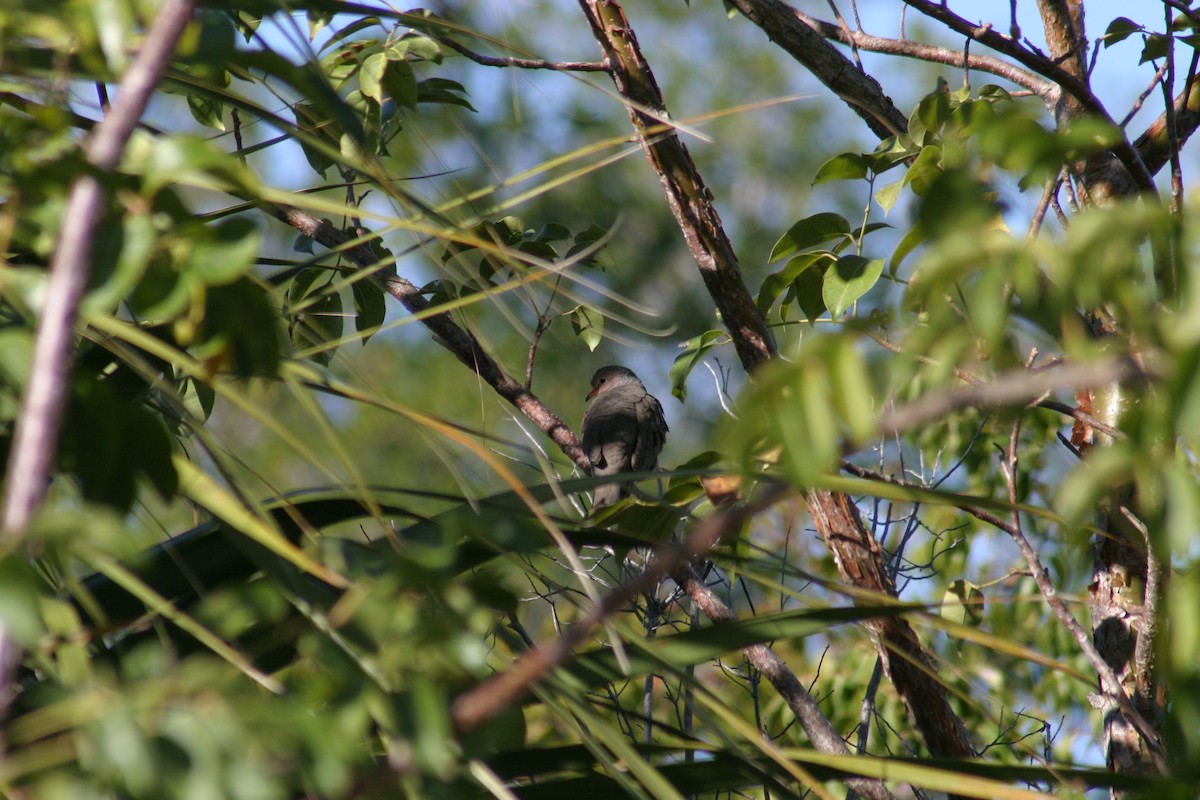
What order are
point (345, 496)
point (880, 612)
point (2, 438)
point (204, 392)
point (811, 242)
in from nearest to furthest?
point (2, 438), point (880, 612), point (345, 496), point (204, 392), point (811, 242)

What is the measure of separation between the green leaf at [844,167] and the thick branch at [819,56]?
0.88ft

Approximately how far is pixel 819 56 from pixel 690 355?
2.44 feet

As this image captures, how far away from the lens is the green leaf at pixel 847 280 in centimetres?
202

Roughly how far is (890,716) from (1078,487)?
13.6 feet

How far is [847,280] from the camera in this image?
2.07 meters

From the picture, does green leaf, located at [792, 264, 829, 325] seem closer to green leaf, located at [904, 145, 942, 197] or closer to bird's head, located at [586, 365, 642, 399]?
green leaf, located at [904, 145, 942, 197]

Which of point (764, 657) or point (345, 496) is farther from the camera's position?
point (764, 657)

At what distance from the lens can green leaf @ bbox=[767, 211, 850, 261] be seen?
2.21m

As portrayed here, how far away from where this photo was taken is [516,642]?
1.27 meters

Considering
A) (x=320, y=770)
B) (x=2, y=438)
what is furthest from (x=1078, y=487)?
(x=2, y=438)

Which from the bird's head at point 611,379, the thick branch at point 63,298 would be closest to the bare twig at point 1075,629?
the thick branch at point 63,298

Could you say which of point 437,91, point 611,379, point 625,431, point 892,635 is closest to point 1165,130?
point 892,635

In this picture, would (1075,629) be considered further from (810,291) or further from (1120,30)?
(1120,30)

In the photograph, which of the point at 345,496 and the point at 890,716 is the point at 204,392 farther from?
the point at 890,716
